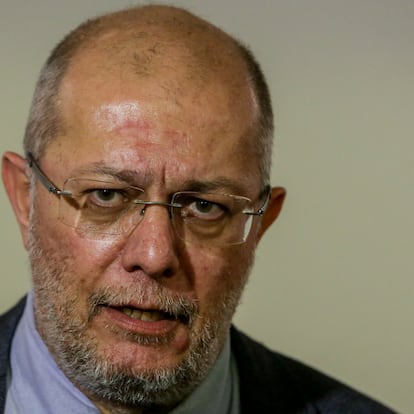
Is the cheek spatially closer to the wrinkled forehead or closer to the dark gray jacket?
the wrinkled forehead

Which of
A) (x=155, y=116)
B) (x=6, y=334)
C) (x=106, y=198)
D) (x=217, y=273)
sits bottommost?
(x=6, y=334)

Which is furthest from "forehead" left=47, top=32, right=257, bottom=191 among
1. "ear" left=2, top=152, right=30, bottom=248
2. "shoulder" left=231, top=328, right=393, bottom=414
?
"shoulder" left=231, top=328, right=393, bottom=414

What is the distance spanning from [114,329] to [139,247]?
15cm

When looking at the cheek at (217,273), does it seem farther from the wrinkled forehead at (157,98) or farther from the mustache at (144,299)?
the wrinkled forehead at (157,98)

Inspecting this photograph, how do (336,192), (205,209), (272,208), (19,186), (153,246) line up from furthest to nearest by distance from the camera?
(336,192) < (272,208) < (19,186) < (205,209) < (153,246)

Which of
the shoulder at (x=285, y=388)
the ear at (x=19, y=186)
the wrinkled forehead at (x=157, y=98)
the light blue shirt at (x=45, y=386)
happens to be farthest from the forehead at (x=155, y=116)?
the shoulder at (x=285, y=388)

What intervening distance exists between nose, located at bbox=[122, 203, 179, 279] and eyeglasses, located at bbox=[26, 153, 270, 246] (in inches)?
0.5

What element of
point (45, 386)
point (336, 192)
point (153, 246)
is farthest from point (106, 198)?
point (336, 192)

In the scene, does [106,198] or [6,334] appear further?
[6,334]

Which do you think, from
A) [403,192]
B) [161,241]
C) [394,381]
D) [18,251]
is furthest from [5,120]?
[394,381]

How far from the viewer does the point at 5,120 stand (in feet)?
6.78

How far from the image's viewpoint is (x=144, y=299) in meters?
1.33

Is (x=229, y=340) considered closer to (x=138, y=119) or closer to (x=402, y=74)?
(x=138, y=119)

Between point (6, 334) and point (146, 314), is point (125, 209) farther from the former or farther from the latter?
point (6, 334)
